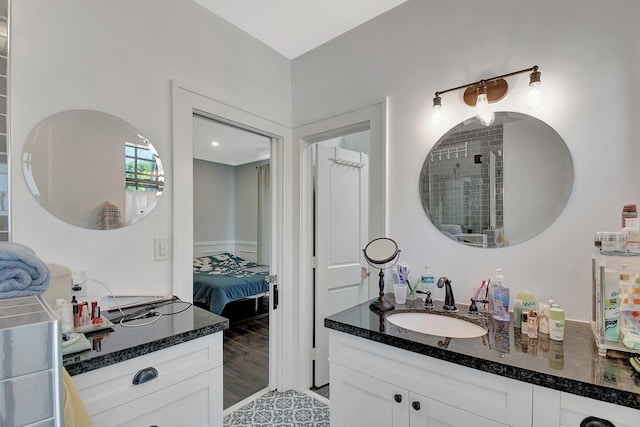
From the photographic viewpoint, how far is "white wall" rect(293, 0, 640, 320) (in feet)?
3.85

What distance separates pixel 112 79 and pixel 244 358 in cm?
256

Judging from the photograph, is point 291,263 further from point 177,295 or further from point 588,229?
point 588,229

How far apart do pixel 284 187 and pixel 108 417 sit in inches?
65.2

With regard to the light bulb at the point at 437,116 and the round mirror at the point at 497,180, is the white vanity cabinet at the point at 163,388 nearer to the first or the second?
the round mirror at the point at 497,180

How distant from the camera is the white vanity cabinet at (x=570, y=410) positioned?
0.75 metres

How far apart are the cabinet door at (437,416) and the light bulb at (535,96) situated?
1314mm

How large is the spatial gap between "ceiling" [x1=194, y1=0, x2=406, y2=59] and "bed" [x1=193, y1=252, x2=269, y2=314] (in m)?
2.75

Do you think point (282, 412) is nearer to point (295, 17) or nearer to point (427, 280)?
point (427, 280)

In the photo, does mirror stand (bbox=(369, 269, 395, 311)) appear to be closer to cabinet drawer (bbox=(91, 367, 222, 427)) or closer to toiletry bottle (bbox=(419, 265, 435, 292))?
toiletry bottle (bbox=(419, 265, 435, 292))

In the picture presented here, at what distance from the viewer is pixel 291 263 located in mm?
2303

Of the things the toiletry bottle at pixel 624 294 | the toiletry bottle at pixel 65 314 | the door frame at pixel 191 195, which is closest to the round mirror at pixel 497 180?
the toiletry bottle at pixel 624 294

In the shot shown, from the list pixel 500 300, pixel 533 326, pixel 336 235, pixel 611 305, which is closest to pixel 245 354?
pixel 336 235

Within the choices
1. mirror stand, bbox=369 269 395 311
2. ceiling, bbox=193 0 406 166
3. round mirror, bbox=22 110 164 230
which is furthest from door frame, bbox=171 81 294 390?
mirror stand, bbox=369 269 395 311

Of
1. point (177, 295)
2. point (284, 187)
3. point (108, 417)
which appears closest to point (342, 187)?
point (284, 187)
